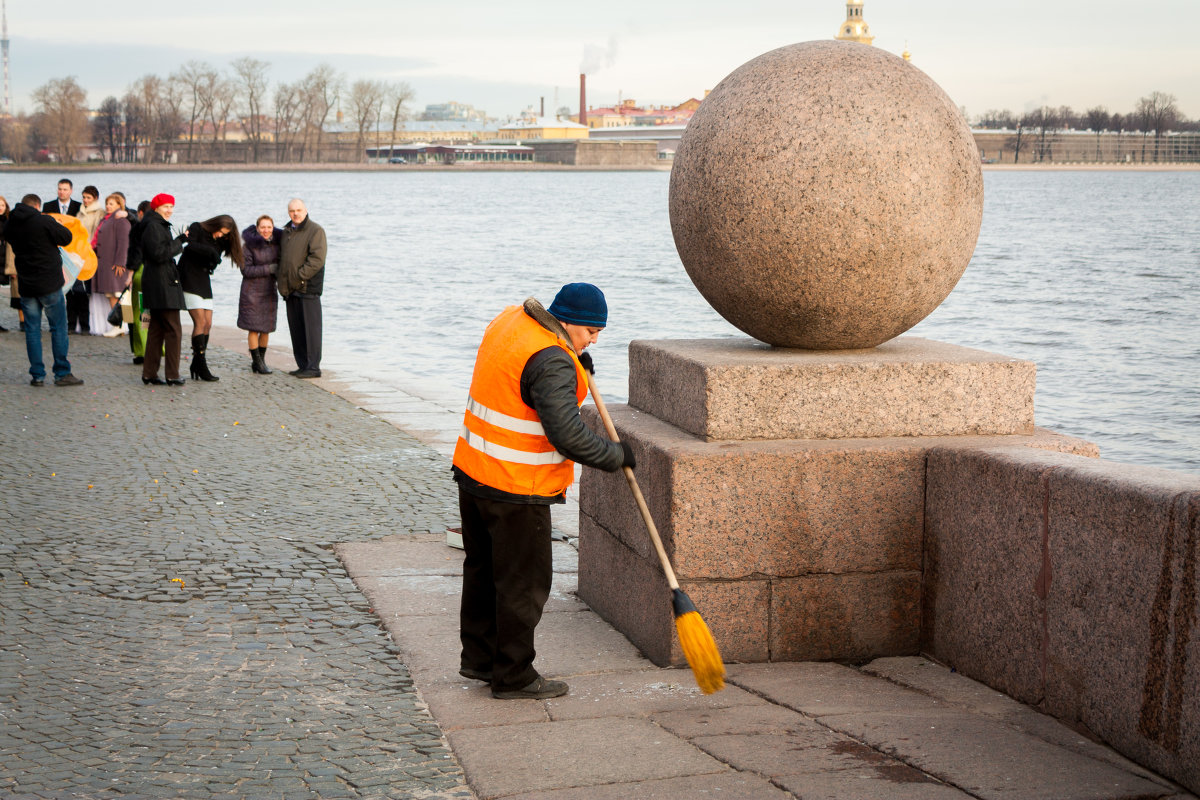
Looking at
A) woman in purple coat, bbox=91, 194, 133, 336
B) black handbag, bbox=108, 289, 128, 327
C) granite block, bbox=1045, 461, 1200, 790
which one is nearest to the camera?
granite block, bbox=1045, 461, 1200, 790

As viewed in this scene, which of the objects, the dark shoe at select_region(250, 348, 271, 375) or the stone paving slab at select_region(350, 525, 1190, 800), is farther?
the dark shoe at select_region(250, 348, 271, 375)

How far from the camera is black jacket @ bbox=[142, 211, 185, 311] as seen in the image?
36.2 ft

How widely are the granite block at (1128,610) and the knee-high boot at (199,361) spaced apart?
9.49 metres

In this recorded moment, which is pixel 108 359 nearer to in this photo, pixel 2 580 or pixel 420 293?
pixel 2 580

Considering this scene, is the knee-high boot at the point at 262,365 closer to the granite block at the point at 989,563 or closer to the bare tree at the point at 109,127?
the granite block at the point at 989,563

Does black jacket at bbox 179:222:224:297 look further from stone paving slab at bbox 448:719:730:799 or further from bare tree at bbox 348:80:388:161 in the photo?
bare tree at bbox 348:80:388:161

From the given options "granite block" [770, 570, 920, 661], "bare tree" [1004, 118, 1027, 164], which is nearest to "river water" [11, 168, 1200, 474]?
"granite block" [770, 570, 920, 661]

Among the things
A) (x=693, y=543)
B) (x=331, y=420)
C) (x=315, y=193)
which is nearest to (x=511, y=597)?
(x=693, y=543)

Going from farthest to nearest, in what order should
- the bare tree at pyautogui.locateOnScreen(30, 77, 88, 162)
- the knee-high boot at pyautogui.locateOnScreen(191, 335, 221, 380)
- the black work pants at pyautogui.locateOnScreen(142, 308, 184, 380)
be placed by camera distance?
the bare tree at pyautogui.locateOnScreen(30, 77, 88, 162), the knee-high boot at pyautogui.locateOnScreen(191, 335, 221, 380), the black work pants at pyautogui.locateOnScreen(142, 308, 184, 380)

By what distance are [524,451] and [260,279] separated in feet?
29.7

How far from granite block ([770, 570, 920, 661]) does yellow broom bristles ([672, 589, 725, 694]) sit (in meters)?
0.52

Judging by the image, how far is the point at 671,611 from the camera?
14.5 feet

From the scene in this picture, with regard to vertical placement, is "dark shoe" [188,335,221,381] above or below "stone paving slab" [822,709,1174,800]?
above

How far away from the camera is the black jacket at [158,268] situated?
11039mm
